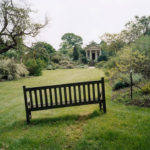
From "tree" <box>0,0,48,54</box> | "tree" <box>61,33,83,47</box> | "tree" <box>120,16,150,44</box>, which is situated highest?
"tree" <box>61,33,83,47</box>

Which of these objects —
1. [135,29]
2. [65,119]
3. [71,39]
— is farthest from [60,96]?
[71,39]

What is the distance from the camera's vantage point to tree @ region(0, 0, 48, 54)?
29.2 ft

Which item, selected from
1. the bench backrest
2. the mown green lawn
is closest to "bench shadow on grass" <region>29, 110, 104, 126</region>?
the mown green lawn

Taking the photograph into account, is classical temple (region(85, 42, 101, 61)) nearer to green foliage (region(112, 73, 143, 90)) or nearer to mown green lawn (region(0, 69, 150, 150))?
green foliage (region(112, 73, 143, 90))

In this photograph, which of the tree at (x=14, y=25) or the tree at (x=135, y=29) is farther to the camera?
the tree at (x=135, y=29)

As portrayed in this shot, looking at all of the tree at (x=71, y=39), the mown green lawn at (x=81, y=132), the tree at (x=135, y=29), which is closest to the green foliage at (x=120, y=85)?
the mown green lawn at (x=81, y=132)

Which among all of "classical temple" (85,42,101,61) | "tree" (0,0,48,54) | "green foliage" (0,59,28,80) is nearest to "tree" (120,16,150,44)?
"tree" (0,0,48,54)

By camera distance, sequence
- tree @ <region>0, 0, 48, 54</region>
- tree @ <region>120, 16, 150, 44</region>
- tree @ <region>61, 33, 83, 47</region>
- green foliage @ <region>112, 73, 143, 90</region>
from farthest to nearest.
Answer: tree @ <region>61, 33, 83, 47</region>
tree @ <region>120, 16, 150, 44</region>
tree @ <region>0, 0, 48, 54</region>
green foliage @ <region>112, 73, 143, 90</region>

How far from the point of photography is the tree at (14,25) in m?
8.91

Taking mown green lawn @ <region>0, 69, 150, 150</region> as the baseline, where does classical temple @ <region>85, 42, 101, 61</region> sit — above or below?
above

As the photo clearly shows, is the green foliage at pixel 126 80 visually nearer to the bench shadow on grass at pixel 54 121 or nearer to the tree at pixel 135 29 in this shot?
the bench shadow on grass at pixel 54 121

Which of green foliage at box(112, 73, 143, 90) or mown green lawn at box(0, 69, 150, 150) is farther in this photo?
green foliage at box(112, 73, 143, 90)

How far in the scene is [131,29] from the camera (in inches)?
937

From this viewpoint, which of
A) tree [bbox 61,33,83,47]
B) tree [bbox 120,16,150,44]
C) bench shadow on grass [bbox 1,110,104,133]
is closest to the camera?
bench shadow on grass [bbox 1,110,104,133]
